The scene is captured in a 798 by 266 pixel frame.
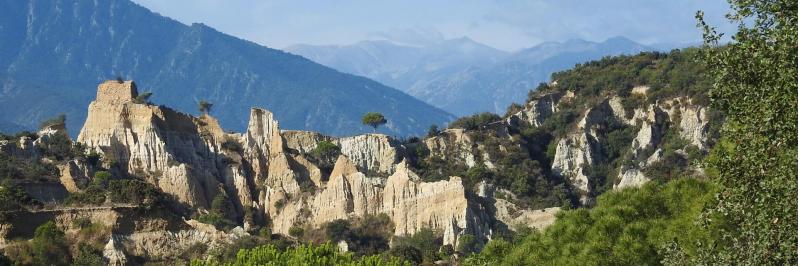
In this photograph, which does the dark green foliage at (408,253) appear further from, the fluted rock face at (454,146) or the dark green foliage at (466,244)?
the fluted rock face at (454,146)

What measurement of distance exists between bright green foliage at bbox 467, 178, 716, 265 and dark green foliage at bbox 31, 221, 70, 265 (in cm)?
3638

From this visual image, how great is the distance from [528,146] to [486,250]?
72342 millimetres

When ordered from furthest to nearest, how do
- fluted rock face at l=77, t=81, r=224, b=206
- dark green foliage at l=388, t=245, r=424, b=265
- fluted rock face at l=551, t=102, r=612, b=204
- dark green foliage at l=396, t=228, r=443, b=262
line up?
fluted rock face at l=551, t=102, r=612, b=204 < fluted rock face at l=77, t=81, r=224, b=206 < dark green foliage at l=396, t=228, r=443, b=262 < dark green foliage at l=388, t=245, r=424, b=265

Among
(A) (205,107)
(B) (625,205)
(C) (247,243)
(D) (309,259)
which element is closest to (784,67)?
(B) (625,205)

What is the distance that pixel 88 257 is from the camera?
69.1m

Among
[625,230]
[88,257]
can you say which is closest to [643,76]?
[88,257]

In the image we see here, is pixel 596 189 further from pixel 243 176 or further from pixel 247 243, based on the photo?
pixel 247 243

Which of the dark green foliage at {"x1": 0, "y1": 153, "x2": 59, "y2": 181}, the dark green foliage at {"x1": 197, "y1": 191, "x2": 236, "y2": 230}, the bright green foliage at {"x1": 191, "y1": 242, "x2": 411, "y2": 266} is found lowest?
the bright green foliage at {"x1": 191, "y1": 242, "x2": 411, "y2": 266}

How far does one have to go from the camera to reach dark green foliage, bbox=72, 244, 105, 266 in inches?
2680

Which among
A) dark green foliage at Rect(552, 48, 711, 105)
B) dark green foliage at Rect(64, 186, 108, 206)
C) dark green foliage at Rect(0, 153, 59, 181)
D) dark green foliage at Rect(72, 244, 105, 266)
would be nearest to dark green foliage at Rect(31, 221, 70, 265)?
dark green foliage at Rect(72, 244, 105, 266)

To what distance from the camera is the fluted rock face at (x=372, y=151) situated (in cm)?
10500

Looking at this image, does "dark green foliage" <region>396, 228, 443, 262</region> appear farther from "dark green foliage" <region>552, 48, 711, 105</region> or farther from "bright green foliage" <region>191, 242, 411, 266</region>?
"bright green foliage" <region>191, 242, 411, 266</region>

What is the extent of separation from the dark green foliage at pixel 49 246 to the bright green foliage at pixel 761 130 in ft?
164

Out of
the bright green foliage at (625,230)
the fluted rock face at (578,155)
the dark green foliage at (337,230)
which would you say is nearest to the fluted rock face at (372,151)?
the fluted rock face at (578,155)
